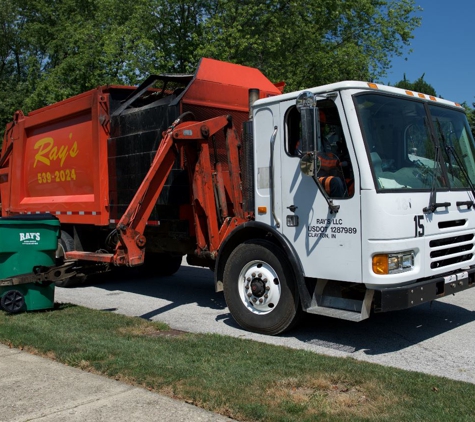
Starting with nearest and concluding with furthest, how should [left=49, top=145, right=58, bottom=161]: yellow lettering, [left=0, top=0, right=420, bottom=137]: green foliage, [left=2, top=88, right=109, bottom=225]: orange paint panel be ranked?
[left=2, top=88, right=109, bottom=225]: orange paint panel, [left=49, top=145, right=58, bottom=161]: yellow lettering, [left=0, top=0, right=420, bottom=137]: green foliage

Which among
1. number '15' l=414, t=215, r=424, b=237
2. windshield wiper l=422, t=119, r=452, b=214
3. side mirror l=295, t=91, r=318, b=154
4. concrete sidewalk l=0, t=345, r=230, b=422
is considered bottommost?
concrete sidewalk l=0, t=345, r=230, b=422

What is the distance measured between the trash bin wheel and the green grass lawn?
0.73m

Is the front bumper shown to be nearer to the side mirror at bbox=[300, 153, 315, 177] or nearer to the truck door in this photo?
the truck door

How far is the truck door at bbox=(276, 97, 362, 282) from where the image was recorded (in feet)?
17.6

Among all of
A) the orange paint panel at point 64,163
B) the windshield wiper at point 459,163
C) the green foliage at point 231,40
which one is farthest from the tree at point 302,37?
the windshield wiper at point 459,163

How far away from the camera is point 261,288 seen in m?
6.19

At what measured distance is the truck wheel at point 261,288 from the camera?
235 inches

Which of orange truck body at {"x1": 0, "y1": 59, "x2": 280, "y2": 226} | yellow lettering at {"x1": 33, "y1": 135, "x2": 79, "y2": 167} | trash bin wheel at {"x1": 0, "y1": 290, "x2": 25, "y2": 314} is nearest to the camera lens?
trash bin wheel at {"x1": 0, "y1": 290, "x2": 25, "y2": 314}

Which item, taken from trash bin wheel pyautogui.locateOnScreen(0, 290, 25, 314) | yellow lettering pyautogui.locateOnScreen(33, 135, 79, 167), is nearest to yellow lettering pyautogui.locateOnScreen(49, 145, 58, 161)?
yellow lettering pyautogui.locateOnScreen(33, 135, 79, 167)

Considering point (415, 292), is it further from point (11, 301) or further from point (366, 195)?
point (11, 301)

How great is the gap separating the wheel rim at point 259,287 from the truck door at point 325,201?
0.46 meters

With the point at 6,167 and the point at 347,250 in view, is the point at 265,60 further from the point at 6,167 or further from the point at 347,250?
the point at 347,250

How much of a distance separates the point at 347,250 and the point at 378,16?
767 inches

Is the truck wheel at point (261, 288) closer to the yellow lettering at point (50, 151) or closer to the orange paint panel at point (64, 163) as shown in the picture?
the orange paint panel at point (64, 163)
